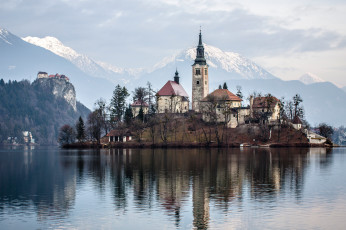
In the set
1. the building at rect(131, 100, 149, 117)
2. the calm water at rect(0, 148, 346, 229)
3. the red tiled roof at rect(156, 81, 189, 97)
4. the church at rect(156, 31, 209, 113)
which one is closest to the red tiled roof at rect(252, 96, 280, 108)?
the church at rect(156, 31, 209, 113)

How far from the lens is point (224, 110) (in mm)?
161750

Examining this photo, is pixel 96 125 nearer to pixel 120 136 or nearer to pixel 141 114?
pixel 120 136

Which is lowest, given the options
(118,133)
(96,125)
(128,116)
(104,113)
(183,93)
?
(118,133)

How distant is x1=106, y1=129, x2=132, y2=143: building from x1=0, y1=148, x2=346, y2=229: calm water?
90.8m

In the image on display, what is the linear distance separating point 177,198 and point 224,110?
11477cm

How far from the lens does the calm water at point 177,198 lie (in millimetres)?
37969

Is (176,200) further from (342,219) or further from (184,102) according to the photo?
(184,102)

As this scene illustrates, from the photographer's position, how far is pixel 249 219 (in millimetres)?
38531

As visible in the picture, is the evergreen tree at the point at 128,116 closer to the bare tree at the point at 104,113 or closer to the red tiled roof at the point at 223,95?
the bare tree at the point at 104,113

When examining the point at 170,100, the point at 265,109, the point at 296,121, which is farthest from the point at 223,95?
the point at 296,121

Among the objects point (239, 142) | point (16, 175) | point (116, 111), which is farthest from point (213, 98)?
point (16, 175)

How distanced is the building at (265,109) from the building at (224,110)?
316cm

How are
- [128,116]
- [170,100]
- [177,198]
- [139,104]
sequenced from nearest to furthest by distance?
[177,198], [128,116], [139,104], [170,100]

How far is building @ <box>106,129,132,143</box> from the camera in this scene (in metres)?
167
